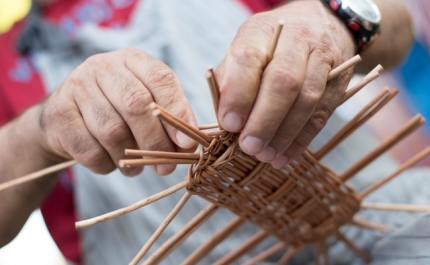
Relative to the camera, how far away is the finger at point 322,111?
0.43 meters

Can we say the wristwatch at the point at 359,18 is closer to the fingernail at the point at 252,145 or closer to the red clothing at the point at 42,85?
the fingernail at the point at 252,145

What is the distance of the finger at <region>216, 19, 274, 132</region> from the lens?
0.36m

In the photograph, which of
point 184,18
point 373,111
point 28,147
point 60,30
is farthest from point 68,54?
point 373,111

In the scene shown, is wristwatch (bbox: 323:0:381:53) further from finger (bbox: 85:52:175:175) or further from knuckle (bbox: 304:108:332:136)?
finger (bbox: 85:52:175:175)

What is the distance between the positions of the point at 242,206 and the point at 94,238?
1.39ft

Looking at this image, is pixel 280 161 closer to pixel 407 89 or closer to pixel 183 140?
pixel 183 140

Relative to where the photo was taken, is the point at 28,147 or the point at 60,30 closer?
Answer: the point at 28,147

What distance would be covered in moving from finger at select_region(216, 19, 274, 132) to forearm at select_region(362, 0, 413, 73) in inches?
18.0

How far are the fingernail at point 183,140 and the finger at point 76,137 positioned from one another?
0.36 ft

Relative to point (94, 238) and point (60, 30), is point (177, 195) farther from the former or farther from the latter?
point (60, 30)

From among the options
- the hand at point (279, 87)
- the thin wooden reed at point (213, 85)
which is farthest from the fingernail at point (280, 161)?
the thin wooden reed at point (213, 85)

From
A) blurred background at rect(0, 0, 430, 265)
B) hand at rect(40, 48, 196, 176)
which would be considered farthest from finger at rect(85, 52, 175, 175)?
blurred background at rect(0, 0, 430, 265)

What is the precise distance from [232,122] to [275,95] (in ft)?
0.15

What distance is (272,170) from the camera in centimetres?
49
